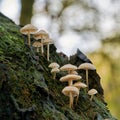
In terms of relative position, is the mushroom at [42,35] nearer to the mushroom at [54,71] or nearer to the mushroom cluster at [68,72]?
the mushroom cluster at [68,72]

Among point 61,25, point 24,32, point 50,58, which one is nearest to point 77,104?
point 50,58

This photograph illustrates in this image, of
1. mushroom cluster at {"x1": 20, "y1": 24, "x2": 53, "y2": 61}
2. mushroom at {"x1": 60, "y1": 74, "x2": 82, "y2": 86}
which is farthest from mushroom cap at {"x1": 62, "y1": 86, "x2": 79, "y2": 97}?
mushroom cluster at {"x1": 20, "y1": 24, "x2": 53, "y2": 61}

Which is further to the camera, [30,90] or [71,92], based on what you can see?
[71,92]

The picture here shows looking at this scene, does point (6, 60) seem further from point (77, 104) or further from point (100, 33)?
point (100, 33)

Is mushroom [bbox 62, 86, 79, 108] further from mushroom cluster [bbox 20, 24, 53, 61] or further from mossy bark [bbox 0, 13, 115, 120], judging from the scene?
mushroom cluster [bbox 20, 24, 53, 61]

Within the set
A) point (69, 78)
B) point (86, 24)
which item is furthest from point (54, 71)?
point (86, 24)

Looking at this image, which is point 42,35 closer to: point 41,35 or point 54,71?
point 41,35

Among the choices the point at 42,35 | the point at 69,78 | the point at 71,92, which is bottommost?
the point at 71,92

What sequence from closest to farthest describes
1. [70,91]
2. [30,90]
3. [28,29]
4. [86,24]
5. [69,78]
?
[30,90] < [70,91] < [69,78] < [28,29] < [86,24]
